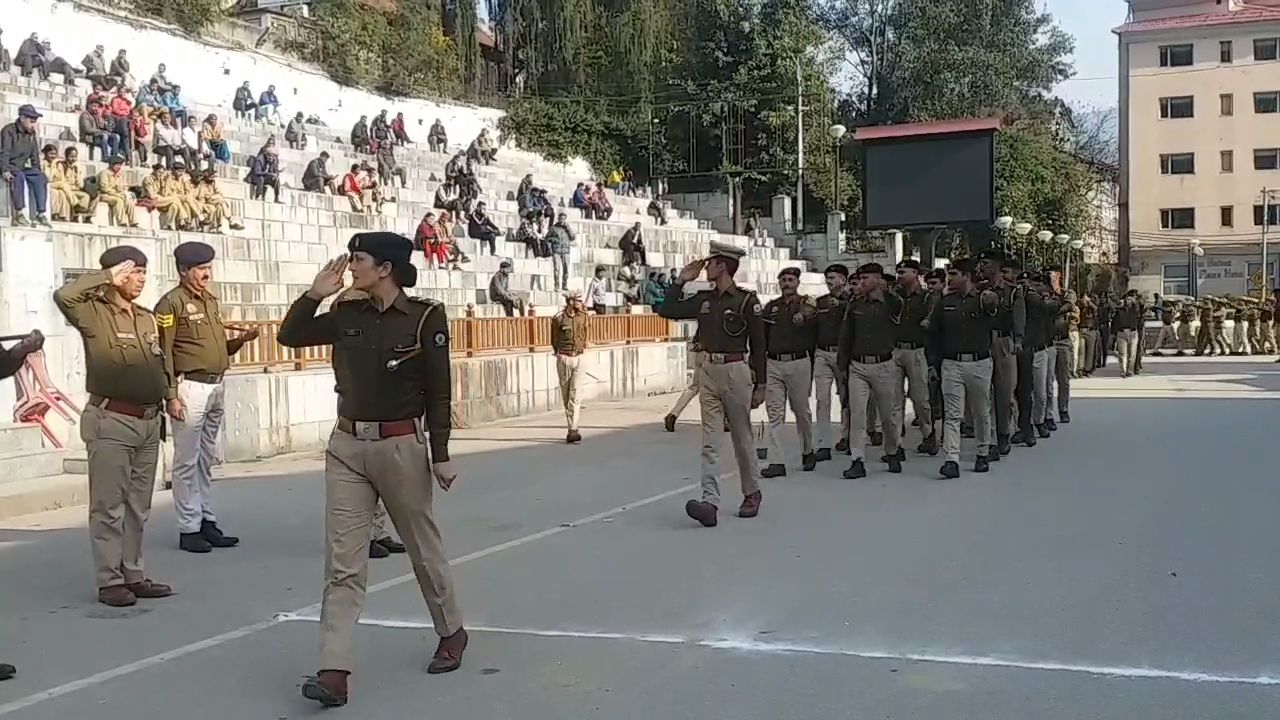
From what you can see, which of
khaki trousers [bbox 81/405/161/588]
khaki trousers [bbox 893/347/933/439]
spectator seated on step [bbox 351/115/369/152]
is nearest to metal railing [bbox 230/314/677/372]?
khaki trousers [bbox 81/405/161/588]

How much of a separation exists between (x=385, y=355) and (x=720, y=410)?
13.7 feet

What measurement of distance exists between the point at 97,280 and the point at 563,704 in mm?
3905

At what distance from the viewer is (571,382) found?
15.2m

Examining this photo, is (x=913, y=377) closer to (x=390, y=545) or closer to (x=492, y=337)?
(x=390, y=545)

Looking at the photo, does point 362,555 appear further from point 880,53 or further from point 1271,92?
point 1271,92

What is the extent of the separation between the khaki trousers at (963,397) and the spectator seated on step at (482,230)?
15.4 meters

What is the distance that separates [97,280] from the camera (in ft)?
23.3

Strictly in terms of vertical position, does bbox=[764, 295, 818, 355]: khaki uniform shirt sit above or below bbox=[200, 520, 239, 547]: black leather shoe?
above

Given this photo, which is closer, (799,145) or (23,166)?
(23,166)

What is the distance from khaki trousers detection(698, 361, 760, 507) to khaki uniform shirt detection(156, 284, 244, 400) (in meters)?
3.36

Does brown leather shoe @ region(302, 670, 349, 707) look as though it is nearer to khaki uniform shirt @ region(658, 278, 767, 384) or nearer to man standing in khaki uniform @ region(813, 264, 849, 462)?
khaki uniform shirt @ region(658, 278, 767, 384)

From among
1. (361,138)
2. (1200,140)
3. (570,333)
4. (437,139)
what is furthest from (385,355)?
(1200,140)

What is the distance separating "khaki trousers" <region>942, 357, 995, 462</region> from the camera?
1170 cm

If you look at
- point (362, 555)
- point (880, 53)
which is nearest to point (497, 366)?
point (362, 555)
